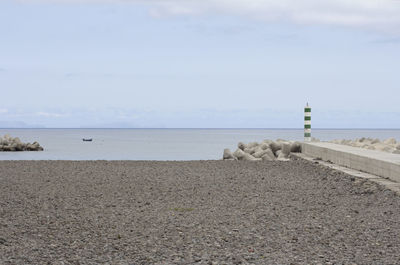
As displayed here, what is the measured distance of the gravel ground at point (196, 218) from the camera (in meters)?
5.26

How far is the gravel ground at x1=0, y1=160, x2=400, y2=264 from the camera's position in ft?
17.3

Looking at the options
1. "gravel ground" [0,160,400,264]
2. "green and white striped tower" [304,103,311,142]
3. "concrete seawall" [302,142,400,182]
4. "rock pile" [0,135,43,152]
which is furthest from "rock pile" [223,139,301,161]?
"rock pile" [0,135,43,152]

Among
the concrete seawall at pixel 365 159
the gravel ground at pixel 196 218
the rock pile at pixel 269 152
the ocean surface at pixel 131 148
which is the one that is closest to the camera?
the gravel ground at pixel 196 218

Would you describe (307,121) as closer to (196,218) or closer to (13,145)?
(196,218)

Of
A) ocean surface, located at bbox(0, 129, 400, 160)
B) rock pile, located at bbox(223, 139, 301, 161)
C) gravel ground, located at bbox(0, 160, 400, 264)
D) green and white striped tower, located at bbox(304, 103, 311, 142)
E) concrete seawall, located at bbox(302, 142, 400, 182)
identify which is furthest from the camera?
ocean surface, located at bbox(0, 129, 400, 160)

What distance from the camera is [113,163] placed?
14914 mm

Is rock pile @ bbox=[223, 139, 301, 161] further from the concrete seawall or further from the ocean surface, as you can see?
the ocean surface

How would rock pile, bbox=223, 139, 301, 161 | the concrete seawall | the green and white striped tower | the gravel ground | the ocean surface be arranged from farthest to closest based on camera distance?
the ocean surface < rock pile, bbox=223, 139, 301, 161 < the green and white striped tower < the concrete seawall < the gravel ground

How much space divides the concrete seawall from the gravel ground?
480 mm

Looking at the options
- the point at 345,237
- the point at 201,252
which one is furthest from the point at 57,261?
the point at 345,237

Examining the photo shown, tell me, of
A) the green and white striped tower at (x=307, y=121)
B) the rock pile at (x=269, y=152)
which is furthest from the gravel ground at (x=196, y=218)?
the rock pile at (x=269, y=152)

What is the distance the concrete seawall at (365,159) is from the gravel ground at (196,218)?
0.48m

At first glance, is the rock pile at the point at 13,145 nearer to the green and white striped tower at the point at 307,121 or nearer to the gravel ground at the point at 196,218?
the green and white striped tower at the point at 307,121

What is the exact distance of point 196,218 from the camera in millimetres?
7070
